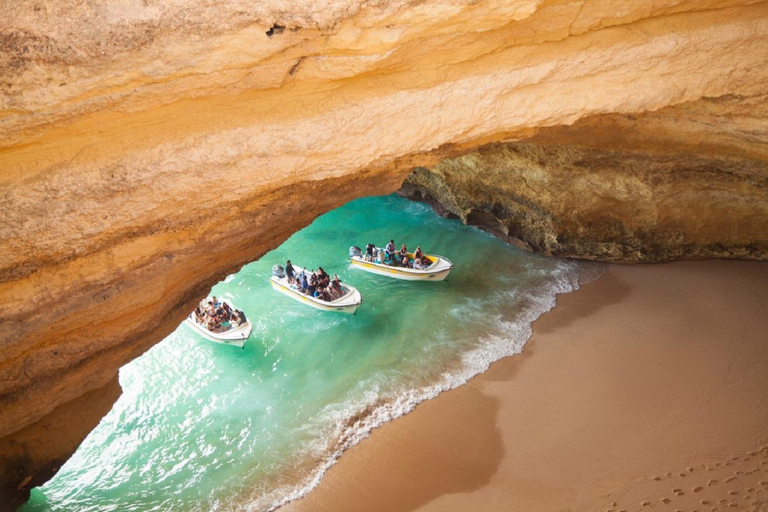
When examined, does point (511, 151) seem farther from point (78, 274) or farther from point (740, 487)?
point (78, 274)

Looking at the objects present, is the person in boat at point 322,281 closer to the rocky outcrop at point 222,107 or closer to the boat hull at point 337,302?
the boat hull at point 337,302

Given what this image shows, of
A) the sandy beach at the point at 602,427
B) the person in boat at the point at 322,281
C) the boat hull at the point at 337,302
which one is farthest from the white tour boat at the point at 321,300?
the sandy beach at the point at 602,427

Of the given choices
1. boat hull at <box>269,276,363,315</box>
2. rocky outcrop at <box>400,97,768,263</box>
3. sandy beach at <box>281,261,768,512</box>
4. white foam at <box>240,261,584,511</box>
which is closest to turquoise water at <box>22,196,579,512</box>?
white foam at <box>240,261,584,511</box>

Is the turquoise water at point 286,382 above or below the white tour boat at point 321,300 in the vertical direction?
below

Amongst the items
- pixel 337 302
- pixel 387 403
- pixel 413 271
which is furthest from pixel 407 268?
pixel 387 403

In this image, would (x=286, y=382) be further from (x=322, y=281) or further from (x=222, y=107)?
(x=222, y=107)

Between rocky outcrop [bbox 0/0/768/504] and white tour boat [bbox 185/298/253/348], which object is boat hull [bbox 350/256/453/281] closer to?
white tour boat [bbox 185/298/253/348]
